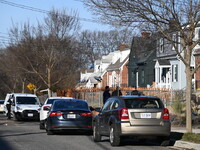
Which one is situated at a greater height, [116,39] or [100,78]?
[116,39]

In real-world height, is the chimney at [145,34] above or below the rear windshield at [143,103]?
above

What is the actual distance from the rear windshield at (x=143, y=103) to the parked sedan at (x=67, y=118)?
13.7 ft

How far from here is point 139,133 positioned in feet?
46.8

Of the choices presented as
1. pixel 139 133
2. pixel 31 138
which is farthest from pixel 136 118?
pixel 31 138

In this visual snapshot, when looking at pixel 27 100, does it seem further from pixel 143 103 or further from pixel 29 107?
pixel 143 103

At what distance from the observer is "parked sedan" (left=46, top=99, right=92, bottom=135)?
1823 cm

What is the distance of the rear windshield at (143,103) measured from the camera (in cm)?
1471

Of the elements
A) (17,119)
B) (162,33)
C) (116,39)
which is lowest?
(17,119)

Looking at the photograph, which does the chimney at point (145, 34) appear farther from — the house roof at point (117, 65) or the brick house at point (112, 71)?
the house roof at point (117, 65)

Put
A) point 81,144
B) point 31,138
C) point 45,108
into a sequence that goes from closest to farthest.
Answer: point 81,144 → point 31,138 → point 45,108

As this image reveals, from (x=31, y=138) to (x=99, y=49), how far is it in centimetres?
7033

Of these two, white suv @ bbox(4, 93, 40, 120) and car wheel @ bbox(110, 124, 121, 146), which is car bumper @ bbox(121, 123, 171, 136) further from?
white suv @ bbox(4, 93, 40, 120)

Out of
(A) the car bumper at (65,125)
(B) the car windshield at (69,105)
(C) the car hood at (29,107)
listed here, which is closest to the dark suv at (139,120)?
(A) the car bumper at (65,125)

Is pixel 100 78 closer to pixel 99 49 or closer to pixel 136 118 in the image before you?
pixel 99 49
